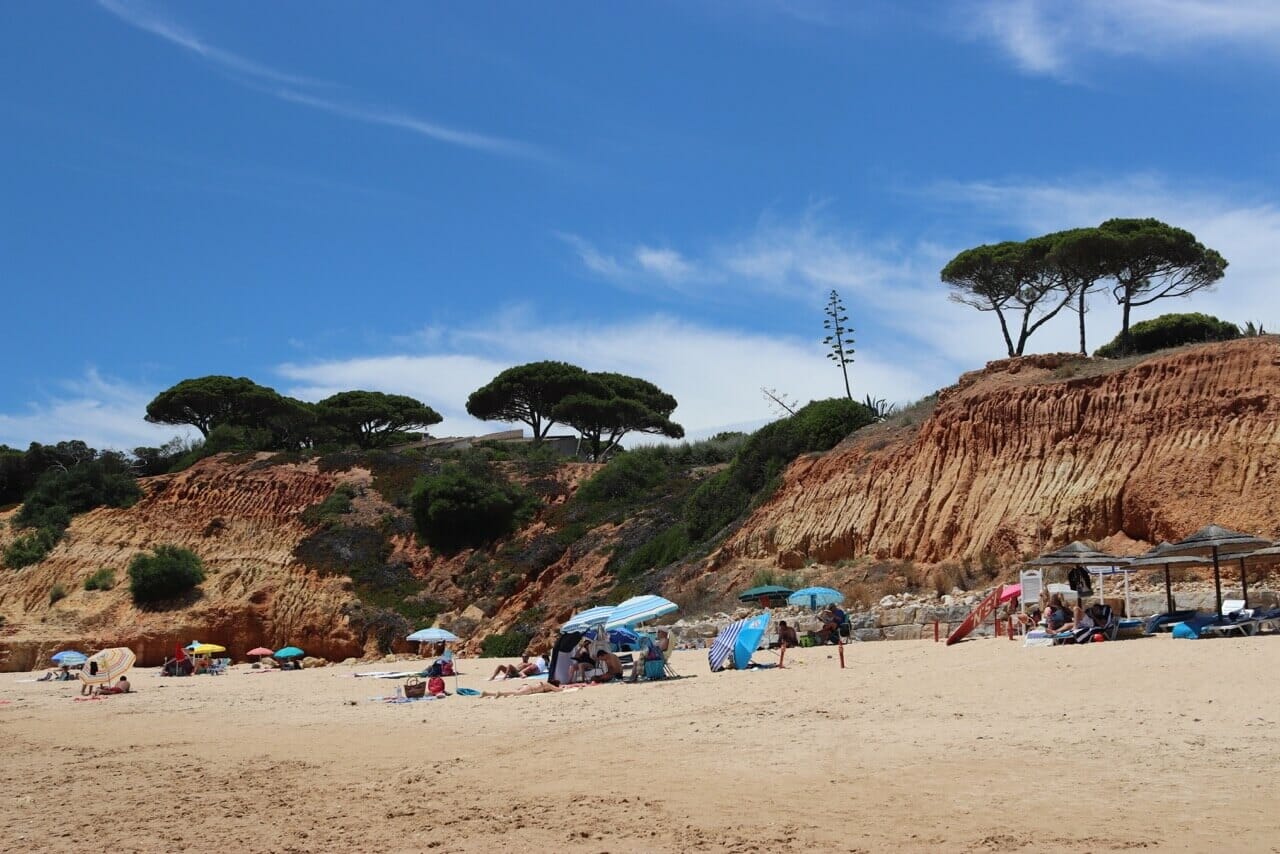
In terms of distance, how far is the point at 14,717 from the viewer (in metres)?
19.6

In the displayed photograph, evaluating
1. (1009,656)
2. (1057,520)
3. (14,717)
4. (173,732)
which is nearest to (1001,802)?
(1009,656)

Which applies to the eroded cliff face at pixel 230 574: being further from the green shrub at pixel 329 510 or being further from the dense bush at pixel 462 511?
the dense bush at pixel 462 511

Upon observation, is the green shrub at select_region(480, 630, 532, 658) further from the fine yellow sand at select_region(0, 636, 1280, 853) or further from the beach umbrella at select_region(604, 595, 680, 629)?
the fine yellow sand at select_region(0, 636, 1280, 853)

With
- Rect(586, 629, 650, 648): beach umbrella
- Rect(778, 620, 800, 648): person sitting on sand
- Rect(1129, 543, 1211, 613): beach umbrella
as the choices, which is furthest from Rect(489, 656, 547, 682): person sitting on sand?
Rect(1129, 543, 1211, 613): beach umbrella

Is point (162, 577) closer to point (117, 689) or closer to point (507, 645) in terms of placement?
point (507, 645)

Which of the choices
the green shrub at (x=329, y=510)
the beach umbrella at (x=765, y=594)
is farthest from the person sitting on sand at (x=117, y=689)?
the green shrub at (x=329, y=510)

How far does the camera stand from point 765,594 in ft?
95.1

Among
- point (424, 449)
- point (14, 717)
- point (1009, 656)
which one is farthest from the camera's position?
point (424, 449)

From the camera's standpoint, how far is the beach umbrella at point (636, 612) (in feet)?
70.3

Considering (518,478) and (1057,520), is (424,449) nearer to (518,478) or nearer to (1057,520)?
(518,478)

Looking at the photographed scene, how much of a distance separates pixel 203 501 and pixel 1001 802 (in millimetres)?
49314

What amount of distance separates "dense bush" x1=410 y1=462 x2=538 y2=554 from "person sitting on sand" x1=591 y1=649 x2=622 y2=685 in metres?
30.2

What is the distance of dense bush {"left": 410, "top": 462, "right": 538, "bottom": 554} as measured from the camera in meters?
48.9

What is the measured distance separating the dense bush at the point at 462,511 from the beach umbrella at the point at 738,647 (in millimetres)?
30272
